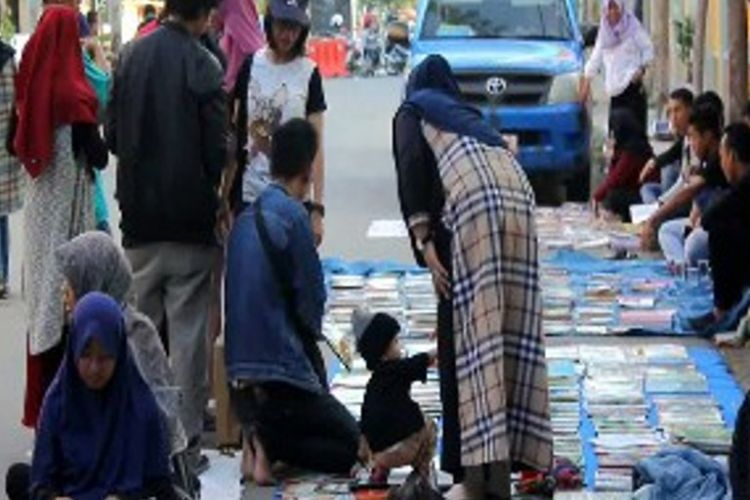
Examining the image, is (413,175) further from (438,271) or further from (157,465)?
(157,465)

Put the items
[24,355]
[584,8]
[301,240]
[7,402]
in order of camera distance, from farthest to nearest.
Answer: [584,8] → [24,355] → [7,402] → [301,240]

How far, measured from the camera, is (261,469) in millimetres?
10328

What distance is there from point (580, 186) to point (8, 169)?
27.3 feet

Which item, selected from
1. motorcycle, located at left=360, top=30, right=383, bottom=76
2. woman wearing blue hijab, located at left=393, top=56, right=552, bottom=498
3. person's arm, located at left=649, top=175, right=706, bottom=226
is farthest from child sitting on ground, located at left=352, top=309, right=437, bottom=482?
motorcycle, located at left=360, top=30, right=383, bottom=76

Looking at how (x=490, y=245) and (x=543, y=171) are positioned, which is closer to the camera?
(x=490, y=245)

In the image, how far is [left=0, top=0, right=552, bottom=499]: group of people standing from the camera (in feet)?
31.5

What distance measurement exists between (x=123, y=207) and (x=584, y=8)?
41.3m

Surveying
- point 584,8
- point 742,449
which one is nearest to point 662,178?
point 742,449

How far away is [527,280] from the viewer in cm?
964

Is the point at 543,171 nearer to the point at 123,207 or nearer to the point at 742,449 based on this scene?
the point at 123,207

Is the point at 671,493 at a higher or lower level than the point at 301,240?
lower

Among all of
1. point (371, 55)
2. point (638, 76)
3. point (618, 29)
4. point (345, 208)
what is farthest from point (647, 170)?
point (371, 55)

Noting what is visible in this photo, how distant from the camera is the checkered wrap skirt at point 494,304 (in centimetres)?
955

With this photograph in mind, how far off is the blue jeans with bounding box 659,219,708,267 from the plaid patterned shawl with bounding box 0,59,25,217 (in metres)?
4.41
